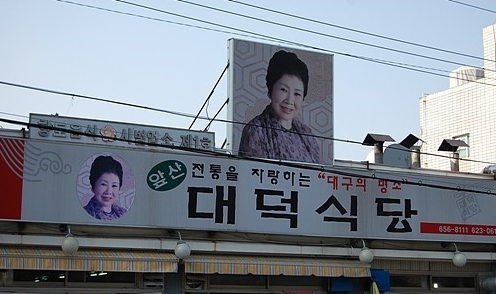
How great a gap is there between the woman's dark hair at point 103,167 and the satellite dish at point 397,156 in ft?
24.5

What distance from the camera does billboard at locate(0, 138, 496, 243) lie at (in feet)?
54.1

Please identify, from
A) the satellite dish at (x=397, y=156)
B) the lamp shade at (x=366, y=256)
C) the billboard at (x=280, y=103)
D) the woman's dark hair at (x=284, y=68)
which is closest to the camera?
the lamp shade at (x=366, y=256)

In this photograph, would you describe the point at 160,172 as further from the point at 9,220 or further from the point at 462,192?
the point at 462,192

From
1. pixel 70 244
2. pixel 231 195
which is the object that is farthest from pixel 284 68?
pixel 70 244

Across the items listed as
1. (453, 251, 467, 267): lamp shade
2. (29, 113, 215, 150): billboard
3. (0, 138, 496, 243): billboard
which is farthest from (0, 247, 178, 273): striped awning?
(453, 251, 467, 267): lamp shade

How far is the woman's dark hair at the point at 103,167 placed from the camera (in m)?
17.0

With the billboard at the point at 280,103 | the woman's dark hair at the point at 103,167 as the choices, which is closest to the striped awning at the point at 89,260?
the woman's dark hair at the point at 103,167

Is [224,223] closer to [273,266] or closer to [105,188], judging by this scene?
[273,266]

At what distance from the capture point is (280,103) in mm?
19766

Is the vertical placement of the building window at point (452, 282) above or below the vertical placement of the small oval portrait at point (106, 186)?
below

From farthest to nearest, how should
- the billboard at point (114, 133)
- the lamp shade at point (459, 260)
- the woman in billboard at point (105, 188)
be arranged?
the lamp shade at point (459, 260), the woman in billboard at point (105, 188), the billboard at point (114, 133)

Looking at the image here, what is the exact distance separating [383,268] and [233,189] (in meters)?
4.52

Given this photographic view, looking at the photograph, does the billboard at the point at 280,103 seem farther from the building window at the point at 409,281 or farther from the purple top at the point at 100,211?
the building window at the point at 409,281

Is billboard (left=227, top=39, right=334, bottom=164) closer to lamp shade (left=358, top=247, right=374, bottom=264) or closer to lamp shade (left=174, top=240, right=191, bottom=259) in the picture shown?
lamp shade (left=358, top=247, right=374, bottom=264)
